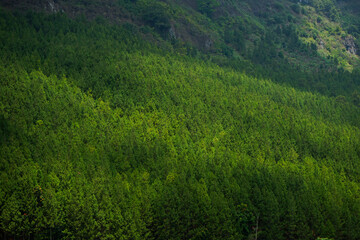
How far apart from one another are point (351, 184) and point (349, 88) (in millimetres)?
97527

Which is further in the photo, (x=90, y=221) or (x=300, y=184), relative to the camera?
(x=300, y=184)

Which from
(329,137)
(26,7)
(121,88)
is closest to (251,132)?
(329,137)

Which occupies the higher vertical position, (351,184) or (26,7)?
(351,184)

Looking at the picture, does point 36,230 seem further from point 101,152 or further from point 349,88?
point 349,88

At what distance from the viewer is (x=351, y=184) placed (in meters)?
107

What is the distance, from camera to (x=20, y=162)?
274 ft

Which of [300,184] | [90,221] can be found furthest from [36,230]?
[300,184]

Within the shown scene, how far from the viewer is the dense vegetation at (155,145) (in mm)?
79375

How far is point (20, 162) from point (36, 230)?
1573 cm

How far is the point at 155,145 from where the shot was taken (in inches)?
4247

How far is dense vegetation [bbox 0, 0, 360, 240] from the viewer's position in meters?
79.4

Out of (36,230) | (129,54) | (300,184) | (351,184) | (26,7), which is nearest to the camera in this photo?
(36,230)

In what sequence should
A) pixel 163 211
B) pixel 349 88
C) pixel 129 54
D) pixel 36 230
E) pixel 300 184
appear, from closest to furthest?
pixel 36 230 → pixel 163 211 → pixel 300 184 → pixel 129 54 → pixel 349 88

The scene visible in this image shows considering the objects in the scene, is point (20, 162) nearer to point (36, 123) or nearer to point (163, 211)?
point (36, 123)
